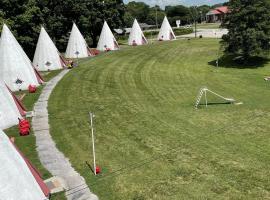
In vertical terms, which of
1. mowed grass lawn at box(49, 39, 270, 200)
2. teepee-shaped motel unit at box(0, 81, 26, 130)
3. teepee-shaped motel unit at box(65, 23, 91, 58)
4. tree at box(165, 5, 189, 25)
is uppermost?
tree at box(165, 5, 189, 25)

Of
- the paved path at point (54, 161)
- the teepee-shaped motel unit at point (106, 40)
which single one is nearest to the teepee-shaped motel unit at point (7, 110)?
the paved path at point (54, 161)

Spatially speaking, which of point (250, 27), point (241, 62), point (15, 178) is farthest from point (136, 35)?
point (15, 178)

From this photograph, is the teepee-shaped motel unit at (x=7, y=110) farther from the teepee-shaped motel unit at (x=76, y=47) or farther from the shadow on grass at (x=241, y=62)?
the teepee-shaped motel unit at (x=76, y=47)

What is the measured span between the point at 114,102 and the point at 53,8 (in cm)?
4840

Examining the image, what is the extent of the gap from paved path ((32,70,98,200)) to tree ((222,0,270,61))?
28607 mm

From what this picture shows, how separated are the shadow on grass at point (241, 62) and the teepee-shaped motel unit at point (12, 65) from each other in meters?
26.2

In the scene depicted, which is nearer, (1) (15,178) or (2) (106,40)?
(1) (15,178)

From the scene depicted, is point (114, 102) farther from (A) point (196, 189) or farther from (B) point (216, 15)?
(B) point (216, 15)

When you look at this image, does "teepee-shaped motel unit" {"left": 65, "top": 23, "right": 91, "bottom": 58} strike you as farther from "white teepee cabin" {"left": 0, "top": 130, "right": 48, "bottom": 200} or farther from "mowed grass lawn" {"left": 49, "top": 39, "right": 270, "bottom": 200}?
"white teepee cabin" {"left": 0, "top": 130, "right": 48, "bottom": 200}

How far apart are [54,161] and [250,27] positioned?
36.9 m

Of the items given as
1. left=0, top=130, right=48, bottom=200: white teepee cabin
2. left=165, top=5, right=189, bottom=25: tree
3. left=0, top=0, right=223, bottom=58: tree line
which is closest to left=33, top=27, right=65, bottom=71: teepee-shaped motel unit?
left=0, top=0, right=223, bottom=58: tree line

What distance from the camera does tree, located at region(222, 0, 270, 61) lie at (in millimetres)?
48469

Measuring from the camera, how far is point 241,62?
53594mm

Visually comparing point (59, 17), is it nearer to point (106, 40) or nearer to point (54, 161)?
point (106, 40)
